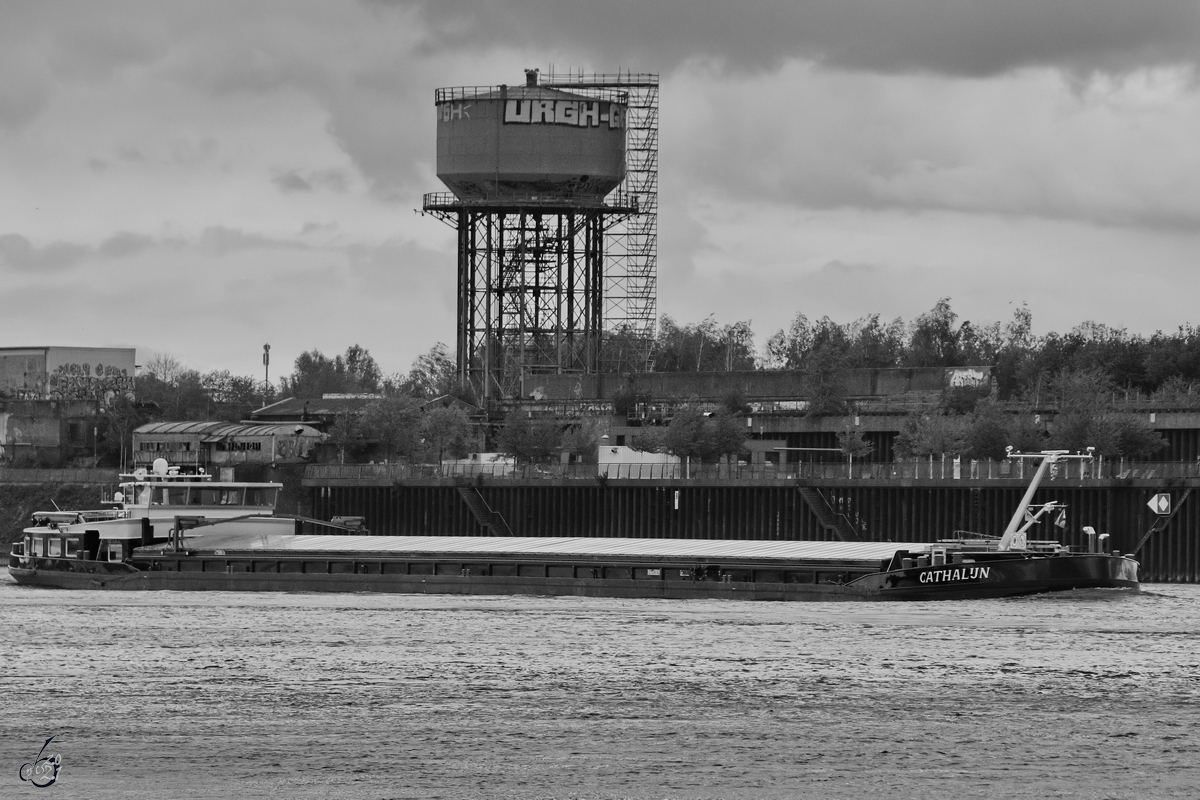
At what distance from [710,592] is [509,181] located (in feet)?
263

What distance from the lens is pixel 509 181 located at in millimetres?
146875

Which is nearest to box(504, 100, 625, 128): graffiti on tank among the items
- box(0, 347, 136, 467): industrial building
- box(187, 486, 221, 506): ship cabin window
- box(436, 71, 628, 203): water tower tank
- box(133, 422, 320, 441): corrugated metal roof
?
box(436, 71, 628, 203): water tower tank

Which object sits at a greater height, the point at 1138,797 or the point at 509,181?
the point at 509,181

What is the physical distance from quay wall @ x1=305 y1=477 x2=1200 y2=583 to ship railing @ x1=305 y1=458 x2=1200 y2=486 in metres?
0.56

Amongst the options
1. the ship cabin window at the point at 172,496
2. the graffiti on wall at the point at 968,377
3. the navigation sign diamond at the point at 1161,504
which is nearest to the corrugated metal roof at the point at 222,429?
the graffiti on wall at the point at 968,377

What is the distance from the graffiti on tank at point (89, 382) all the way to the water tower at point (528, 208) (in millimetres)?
38117

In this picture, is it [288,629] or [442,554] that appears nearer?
[288,629]

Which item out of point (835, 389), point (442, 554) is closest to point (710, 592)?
point (442, 554)

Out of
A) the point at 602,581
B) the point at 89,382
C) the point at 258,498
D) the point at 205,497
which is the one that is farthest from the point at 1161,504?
the point at 89,382

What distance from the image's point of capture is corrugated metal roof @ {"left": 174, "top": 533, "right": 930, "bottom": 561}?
7244cm

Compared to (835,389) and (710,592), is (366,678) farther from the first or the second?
(835,389)

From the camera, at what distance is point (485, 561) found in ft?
244

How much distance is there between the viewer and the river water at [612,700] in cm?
3247

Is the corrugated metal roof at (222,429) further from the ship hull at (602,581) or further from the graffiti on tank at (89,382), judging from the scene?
the ship hull at (602,581)
